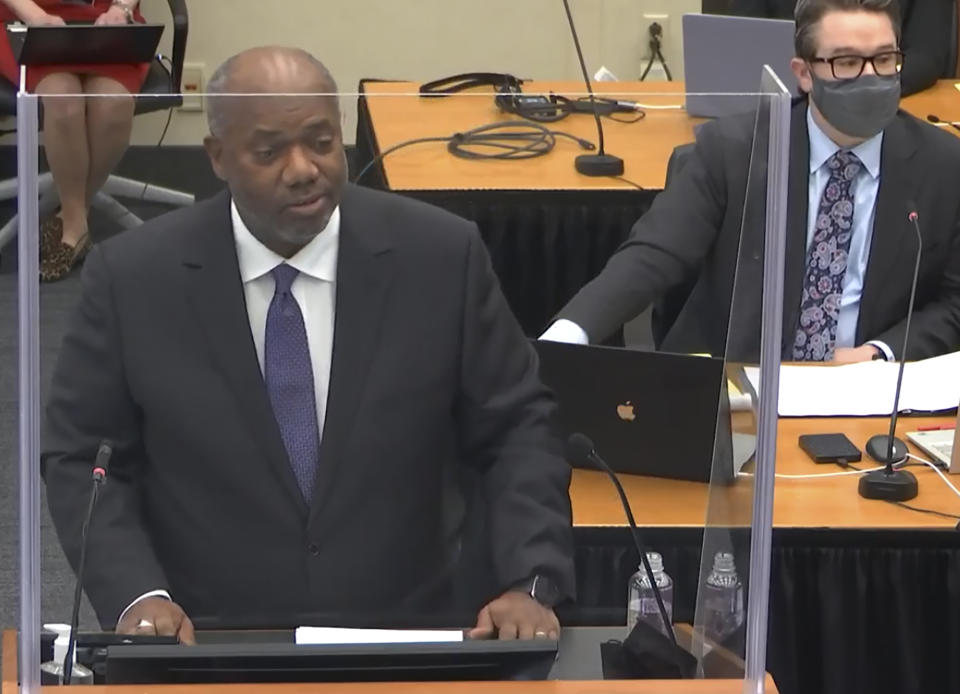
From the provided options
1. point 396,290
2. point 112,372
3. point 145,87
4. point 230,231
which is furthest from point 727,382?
point 145,87

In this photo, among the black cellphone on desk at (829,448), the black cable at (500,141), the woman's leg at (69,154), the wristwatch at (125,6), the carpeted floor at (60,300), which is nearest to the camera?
the woman's leg at (69,154)

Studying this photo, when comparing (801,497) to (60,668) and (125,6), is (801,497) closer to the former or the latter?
(60,668)

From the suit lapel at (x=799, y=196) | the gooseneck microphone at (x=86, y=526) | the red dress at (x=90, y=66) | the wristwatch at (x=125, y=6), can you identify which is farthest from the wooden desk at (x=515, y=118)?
the wristwatch at (x=125, y=6)

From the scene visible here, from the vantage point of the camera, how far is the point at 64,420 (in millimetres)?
1581

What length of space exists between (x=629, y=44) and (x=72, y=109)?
16.4 ft


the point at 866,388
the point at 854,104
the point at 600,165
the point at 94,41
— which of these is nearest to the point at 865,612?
the point at 866,388

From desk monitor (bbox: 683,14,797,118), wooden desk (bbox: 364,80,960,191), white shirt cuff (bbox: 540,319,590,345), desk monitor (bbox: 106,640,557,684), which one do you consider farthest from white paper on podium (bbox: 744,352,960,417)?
desk monitor (bbox: 106,640,557,684)

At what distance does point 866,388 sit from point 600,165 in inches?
43.6

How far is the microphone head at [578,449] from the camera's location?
67.4 inches

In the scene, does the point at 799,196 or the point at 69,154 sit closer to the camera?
the point at 69,154

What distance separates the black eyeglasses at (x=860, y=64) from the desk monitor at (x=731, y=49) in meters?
0.68

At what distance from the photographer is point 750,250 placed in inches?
58.7

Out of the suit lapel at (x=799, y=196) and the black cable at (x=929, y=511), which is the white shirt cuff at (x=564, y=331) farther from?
the suit lapel at (x=799, y=196)

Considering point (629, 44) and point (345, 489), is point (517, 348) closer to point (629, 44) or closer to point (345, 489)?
point (345, 489)
